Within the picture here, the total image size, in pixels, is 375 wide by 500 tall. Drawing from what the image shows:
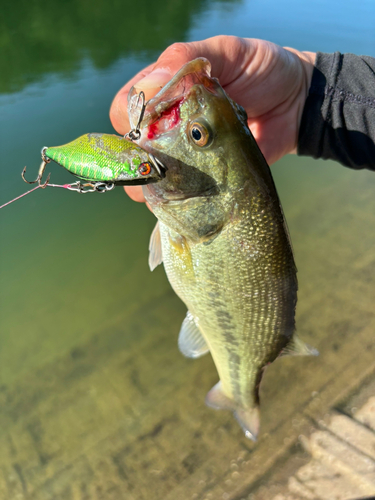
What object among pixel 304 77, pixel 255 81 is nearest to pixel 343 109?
pixel 304 77

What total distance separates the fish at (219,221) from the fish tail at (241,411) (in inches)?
19.7

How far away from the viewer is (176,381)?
438 cm

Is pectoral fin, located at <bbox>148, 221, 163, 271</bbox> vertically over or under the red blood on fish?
under

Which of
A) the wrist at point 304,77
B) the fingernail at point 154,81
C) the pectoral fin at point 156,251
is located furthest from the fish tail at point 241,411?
the wrist at point 304,77

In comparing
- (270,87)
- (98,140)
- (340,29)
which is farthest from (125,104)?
(340,29)

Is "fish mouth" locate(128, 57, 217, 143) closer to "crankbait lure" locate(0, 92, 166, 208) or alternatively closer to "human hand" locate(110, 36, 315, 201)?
"human hand" locate(110, 36, 315, 201)

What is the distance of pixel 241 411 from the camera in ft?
8.55

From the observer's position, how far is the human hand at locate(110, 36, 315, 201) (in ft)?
6.00

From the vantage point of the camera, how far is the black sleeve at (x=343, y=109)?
9.12 ft

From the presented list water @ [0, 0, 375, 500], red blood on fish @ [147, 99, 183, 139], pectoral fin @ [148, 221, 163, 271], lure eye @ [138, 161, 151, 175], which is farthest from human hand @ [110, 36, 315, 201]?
water @ [0, 0, 375, 500]

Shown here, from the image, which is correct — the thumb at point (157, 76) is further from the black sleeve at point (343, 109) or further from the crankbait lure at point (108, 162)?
the black sleeve at point (343, 109)

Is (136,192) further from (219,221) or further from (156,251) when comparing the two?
(219,221)

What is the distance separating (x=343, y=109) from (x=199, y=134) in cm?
186

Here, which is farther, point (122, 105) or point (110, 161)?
point (122, 105)
